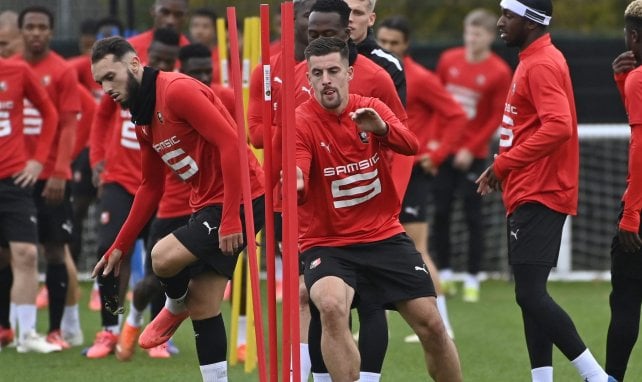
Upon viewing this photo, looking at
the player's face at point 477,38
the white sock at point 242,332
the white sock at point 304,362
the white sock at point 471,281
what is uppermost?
the player's face at point 477,38

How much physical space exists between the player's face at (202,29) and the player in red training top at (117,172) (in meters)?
2.84

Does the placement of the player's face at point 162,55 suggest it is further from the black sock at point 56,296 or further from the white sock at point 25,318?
the white sock at point 25,318

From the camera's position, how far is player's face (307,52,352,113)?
6.45m

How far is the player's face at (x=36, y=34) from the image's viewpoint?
10.2 meters

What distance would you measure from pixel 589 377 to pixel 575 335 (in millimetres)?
235

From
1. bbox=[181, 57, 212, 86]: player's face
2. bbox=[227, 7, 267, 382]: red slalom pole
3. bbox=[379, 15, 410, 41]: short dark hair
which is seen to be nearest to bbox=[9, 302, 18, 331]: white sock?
bbox=[181, 57, 212, 86]: player's face

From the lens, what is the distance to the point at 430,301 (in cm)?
666

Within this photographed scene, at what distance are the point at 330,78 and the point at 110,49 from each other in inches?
46.9

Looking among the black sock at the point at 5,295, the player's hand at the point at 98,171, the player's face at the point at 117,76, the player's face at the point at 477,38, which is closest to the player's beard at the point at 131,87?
the player's face at the point at 117,76

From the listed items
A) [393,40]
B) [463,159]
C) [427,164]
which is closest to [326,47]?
[393,40]

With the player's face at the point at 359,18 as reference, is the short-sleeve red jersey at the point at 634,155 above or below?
below

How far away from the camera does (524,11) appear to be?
24.0 ft

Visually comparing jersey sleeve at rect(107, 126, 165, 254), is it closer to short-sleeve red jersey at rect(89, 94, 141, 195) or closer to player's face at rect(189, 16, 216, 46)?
short-sleeve red jersey at rect(89, 94, 141, 195)

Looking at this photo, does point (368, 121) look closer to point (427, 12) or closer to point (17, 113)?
point (17, 113)
